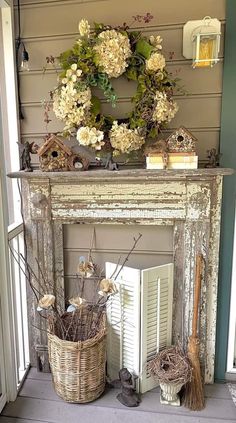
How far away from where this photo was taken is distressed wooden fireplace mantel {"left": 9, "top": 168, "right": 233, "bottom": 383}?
201 cm

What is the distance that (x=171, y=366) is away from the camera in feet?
6.64

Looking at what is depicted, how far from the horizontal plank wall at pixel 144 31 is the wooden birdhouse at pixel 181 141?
16 cm

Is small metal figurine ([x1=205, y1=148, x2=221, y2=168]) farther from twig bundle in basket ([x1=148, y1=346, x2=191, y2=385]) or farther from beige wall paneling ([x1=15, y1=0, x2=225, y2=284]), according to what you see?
twig bundle in basket ([x1=148, y1=346, x2=191, y2=385])

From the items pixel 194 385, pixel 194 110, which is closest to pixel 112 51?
pixel 194 110

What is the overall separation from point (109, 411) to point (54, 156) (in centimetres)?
149

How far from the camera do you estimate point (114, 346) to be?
2189 millimetres

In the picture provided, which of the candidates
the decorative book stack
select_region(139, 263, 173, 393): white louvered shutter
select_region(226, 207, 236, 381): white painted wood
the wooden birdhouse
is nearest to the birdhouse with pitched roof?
the decorative book stack

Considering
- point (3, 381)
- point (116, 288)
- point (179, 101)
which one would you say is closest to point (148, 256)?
point (116, 288)

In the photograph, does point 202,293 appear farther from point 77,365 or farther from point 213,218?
point 77,365

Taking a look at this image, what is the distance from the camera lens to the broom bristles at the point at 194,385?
2.00 meters

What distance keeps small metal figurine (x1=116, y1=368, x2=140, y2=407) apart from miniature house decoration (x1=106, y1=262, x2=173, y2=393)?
7 cm

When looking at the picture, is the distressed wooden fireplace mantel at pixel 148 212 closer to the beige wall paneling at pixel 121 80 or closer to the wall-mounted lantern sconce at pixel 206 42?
the beige wall paneling at pixel 121 80

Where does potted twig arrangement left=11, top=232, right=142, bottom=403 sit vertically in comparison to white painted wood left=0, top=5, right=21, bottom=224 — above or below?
Answer: below

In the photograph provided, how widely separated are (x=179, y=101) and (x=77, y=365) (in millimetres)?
1605
